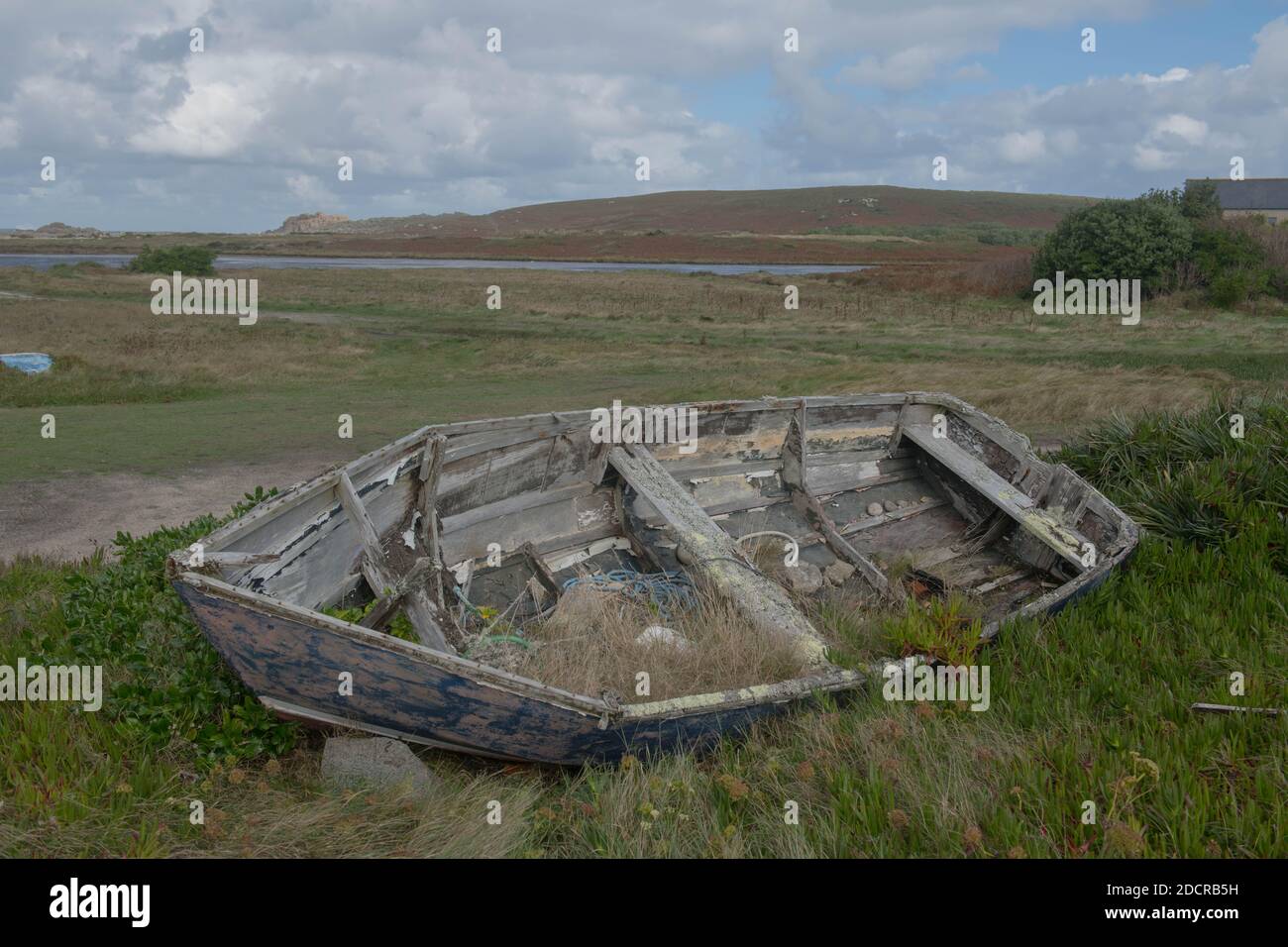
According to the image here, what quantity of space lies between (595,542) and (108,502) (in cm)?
613

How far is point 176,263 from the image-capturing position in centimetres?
4694

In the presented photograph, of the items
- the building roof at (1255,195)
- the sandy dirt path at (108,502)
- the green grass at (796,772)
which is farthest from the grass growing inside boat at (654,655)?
the building roof at (1255,195)

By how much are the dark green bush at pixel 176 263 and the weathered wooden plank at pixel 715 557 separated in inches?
1756

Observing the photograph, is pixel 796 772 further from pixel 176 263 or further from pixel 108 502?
pixel 176 263

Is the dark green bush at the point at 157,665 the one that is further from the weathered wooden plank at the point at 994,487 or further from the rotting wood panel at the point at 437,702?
the weathered wooden plank at the point at 994,487

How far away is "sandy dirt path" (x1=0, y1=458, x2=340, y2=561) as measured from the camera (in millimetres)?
8992

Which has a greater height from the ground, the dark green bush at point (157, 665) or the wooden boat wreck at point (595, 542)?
the wooden boat wreck at point (595, 542)

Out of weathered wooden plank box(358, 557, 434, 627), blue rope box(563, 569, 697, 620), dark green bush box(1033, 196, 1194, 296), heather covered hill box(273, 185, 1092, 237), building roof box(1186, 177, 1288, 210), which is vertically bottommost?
blue rope box(563, 569, 697, 620)

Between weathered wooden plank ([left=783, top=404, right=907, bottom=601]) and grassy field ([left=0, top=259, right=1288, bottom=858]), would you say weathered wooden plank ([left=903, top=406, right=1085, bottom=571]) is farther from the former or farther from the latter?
weathered wooden plank ([left=783, top=404, right=907, bottom=601])

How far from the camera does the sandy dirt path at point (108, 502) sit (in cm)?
899

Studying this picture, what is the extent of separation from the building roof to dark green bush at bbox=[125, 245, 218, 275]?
53473mm

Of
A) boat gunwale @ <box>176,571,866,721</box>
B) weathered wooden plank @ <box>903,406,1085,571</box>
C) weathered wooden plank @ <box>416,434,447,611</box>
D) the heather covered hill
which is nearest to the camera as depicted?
boat gunwale @ <box>176,571,866,721</box>

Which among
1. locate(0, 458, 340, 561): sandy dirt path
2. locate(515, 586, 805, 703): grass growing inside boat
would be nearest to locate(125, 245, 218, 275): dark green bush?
locate(0, 458, 340, 561): sandy dirt path

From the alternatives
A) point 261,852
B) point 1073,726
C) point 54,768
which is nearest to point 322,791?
point 261,852
